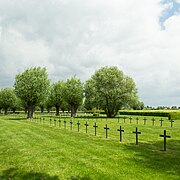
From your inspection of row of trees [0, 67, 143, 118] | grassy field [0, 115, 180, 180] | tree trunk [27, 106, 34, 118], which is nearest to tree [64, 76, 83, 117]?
row of trees [0, 67, 143, 118]

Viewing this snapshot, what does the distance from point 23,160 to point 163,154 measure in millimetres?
7857

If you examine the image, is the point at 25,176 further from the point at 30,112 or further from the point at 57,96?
the point at 57,96

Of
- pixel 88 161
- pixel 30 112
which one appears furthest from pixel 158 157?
pixel 30 112

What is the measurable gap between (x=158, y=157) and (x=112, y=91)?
1638 inches

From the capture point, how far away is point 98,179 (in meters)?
8.70

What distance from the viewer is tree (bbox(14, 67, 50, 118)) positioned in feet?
162

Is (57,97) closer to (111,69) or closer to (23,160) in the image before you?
(111,69)

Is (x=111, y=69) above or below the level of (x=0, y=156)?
above

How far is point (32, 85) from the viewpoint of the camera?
49.7 m

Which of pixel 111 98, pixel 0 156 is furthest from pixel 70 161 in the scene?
pixel 111 98

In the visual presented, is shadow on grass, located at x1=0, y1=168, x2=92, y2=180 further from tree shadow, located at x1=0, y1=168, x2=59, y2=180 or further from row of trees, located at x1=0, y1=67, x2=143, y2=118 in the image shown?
row of trees, located at x1=0, y1=67, x2=143, y2=118

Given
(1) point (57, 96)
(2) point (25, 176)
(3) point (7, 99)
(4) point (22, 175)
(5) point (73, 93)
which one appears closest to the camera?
(2) point (25, 176)

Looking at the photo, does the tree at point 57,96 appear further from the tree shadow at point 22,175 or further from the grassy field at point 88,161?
the tree shadow at point 22,175

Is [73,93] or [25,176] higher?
[73,93]
